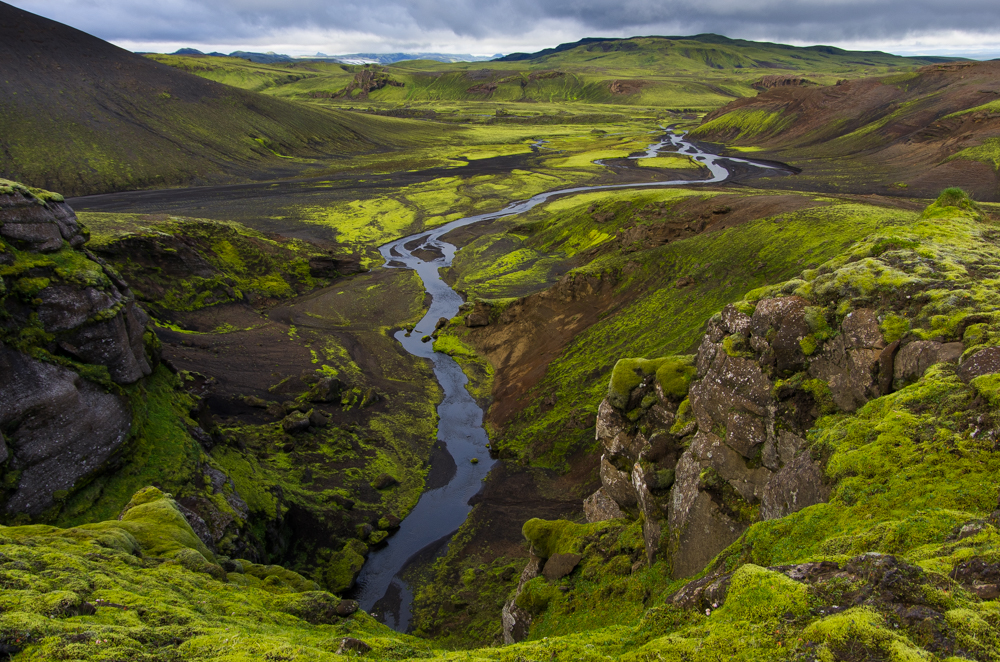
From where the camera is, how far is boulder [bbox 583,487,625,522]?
28.2 m

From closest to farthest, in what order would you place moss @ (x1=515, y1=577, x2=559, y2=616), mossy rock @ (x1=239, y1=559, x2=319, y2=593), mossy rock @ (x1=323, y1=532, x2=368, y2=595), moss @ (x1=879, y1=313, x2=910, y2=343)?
moss @ (x1=879, y1=313, x2=910, y2=343)
moss @ (x1=515, y1=577, x2=559, y2=616)
mossy rock @ (x1=239, y1=559, x2=319, y2=593)
mossy rock @ (x1=323, y1=532, x2=368, y2=595)

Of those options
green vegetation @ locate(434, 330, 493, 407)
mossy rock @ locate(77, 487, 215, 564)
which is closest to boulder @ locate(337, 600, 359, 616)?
mossy rock @ locate(77, 487, 215, 564)

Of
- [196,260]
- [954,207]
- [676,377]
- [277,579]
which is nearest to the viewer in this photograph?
[277,579]

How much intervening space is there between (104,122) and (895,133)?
22435cm

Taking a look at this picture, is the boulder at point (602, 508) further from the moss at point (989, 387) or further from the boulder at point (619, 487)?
the moss at point (989, 387)

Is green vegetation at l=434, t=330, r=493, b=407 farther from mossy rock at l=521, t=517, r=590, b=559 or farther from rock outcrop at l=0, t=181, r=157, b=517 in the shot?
rock outcrop at l=0, t=181, r=157, b=517

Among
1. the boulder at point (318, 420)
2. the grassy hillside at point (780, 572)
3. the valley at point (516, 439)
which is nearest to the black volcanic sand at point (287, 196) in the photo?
the valley at point (516, 439)

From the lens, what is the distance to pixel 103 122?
155250 mm

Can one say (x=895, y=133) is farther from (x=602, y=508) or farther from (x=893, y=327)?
(x=602, y=508)

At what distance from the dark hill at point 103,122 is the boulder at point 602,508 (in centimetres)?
16028

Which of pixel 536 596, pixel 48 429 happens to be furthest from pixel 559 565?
pixel 48 429

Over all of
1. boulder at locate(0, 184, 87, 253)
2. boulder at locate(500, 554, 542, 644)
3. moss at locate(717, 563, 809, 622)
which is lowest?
boulder at locate(500, 554, 542, 644)

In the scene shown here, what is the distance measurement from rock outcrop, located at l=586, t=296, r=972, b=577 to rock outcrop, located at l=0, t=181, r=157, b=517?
30.4 m

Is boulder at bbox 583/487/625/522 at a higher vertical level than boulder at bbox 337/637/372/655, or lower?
lower
